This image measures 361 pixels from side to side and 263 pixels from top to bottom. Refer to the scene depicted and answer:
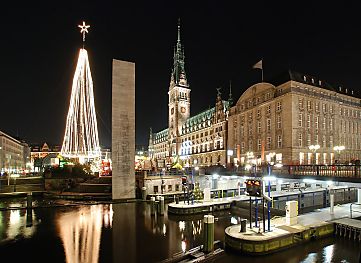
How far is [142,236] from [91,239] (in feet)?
15.8

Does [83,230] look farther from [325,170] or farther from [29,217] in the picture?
[325,170]

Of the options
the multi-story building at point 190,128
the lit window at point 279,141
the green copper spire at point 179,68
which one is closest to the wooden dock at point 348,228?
the lit window at point 279,141

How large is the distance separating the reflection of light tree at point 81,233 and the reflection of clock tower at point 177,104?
4400 inches

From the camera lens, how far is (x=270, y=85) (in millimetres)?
77938

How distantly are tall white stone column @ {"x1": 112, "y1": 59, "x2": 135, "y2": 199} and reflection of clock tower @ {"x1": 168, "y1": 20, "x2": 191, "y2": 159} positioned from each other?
9977 centimetres

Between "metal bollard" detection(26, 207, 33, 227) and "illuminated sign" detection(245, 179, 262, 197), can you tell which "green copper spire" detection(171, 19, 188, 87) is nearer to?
"metal bollard" detection(26, 207, 33, 227)

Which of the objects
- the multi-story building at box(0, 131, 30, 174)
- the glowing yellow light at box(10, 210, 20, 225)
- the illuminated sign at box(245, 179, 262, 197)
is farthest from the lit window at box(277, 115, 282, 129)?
the multi-story building at box(0, 131, 30, 174)

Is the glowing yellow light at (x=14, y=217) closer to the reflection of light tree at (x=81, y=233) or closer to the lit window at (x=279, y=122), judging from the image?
the reflection of light tree at (x=81, y=233)

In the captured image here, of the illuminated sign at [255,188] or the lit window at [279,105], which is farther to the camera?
the lit window at [279,105]

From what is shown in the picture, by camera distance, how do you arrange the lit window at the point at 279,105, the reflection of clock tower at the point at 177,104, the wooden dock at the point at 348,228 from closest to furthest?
1. the wooden dock at the point at 348,228
2. the lit window at the point at 279,105
3. the reflection of clock tower at the point at 177,104

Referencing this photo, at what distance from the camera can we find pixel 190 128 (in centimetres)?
14012

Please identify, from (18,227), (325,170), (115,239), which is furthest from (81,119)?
(325,170)

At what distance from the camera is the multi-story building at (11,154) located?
117119mm

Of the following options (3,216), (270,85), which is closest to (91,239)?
(3,216)
